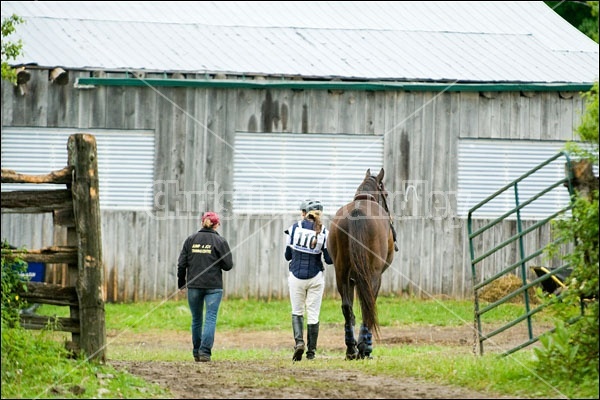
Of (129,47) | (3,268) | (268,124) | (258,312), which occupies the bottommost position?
(258,312)

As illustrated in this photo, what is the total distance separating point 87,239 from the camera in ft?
33.6

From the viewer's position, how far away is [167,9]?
958 inches

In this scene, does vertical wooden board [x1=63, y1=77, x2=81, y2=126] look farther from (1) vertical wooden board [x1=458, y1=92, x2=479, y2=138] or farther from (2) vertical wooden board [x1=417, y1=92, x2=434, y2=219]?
(1) vertical wooden board [x1=458, y1=92, x2=479, y2=138]

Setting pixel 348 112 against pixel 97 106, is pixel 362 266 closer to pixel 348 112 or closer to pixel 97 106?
pixel 348 112

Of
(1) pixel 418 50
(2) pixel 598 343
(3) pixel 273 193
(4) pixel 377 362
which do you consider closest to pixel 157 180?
(3) pixel 273 193

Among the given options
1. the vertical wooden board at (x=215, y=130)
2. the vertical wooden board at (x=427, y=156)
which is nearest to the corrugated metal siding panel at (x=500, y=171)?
the vertical wooden board at (x=427, y=156)

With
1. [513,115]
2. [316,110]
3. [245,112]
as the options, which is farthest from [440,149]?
[245,112]

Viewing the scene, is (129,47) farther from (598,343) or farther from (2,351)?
(598,343)

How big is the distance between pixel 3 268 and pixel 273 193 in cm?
1107

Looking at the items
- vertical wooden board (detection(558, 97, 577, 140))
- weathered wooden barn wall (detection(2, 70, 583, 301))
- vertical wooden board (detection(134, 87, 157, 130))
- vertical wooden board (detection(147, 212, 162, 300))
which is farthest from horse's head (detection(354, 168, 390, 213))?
vertical wooden board (detection(558, 97, 577, 140))

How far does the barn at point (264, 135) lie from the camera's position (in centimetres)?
2023

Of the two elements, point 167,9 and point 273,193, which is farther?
point 167,9

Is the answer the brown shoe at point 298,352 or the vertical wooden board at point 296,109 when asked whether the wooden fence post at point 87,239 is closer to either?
the brown shoe at point 298,352

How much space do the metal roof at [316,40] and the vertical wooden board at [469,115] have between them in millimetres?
394
